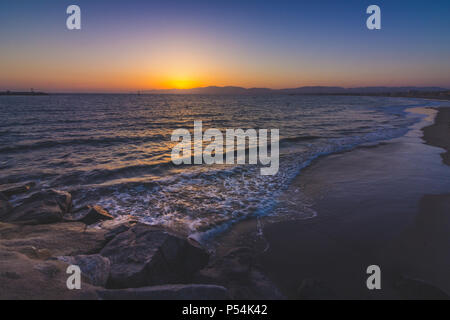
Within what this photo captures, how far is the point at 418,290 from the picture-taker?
3.56 meters

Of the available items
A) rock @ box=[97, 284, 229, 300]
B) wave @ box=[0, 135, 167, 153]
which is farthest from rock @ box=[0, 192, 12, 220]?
wave @ box=[0, 135, 167, 153]

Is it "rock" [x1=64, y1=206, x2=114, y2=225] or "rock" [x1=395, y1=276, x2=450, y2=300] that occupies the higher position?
"rock" [x1=64, y1=206, x2=114, y2=225]

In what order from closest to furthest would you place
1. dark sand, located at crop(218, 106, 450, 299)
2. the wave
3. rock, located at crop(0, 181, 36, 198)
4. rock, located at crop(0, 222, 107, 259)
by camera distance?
dark sand, located at crop(218, 106, 450, 299)
rock, located at crop(0, 222, 107, 259)
rock, located at crop(0, 181, 36, 198)
the wave

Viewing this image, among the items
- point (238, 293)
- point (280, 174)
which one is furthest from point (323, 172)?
point (238, 293)

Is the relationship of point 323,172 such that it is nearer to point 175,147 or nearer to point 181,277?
point 181,277

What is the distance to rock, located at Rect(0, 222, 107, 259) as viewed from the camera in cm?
416

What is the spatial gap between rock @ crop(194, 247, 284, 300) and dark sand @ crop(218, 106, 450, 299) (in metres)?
0.22

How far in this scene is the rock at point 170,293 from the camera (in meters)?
3.05

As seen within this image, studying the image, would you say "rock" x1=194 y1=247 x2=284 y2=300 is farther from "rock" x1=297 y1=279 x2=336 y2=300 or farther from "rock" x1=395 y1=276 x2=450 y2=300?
"rock" x1=395 y1=276 x2=450 y2=300

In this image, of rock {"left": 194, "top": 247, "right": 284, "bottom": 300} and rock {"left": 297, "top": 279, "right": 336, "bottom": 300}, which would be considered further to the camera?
rock {"left": 194, "top": 247, "right": 284, "bottom": 300}

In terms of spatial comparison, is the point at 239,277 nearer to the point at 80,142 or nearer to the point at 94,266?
the point at 94,266

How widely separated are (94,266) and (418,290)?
5.23 meters

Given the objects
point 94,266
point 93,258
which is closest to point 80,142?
point 93,258

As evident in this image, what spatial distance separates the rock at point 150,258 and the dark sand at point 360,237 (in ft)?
3.59
